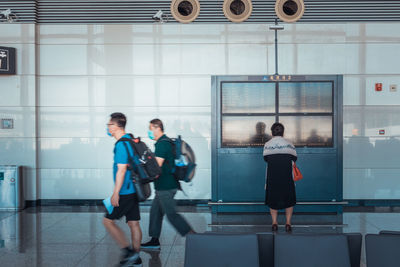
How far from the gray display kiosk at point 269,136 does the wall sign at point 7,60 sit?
13.3ft

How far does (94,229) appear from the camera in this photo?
6.46m

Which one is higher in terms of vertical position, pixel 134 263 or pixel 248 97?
pixel 248 97

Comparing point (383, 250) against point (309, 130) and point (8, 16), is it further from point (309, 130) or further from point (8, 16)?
point (8, 16)

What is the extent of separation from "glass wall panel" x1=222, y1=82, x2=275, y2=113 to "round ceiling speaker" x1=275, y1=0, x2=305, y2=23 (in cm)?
213

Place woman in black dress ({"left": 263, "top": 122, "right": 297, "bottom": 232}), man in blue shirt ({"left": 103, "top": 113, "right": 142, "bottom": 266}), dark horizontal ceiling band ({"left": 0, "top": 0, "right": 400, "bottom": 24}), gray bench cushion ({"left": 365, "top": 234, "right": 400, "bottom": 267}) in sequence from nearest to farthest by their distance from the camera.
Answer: gray bench cushion ({"left": 365, "top": 234, "right": 400, "bottom": 267}) → man in blue shirt ({"left": 103, "top": 113, "right": 142, "bottom": 266}) → woman in black dress ({"left": 263, "top": 122, "right": 297, "bottom": 232}) → dark horizontal ceiling band ({"left": 0, "top": 0, "right": 400, "bottom": 24})

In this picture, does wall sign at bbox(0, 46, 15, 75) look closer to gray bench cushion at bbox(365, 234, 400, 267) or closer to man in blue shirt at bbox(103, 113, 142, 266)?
man in blue shirt at bbox(103, 113, 142, 266)

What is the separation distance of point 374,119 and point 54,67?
263 inches

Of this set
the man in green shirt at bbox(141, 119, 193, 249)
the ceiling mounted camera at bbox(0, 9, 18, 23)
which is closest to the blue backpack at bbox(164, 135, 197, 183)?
the man in green shirt at bbox(141, 119, 193, 249)

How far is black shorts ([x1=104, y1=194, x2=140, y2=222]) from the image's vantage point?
4.41 meters

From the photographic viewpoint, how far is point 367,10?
8.17 meters

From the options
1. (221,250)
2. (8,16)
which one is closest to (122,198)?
(221,250)

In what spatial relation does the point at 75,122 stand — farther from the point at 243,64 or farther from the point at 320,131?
the point at 320,131

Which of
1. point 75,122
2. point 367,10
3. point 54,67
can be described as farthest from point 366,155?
point 54,67

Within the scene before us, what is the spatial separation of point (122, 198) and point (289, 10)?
3.61 m
